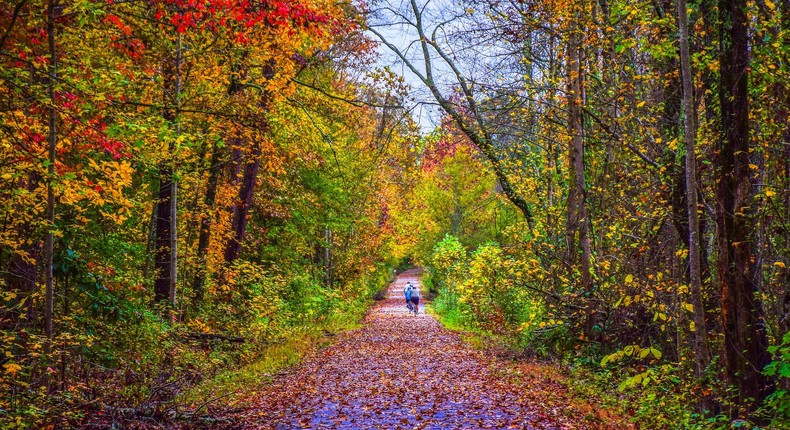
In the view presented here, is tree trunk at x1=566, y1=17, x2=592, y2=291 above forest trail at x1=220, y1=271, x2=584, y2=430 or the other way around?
above

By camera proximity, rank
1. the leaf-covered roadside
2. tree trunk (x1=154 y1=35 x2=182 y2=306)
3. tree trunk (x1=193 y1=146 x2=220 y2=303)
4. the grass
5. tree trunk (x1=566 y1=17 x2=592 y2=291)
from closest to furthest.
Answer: the leaf-covered roadside
the grass
tree trunk (x1=154 y1=35 x2=182 y2=306)
tree trunk (x1=566 y1=17 x2=592 y2=291)
tree trunk (x1=193 y1=146 x2=220 y2=303)

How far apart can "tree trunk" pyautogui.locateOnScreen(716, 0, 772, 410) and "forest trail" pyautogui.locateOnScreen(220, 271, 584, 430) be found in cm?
214

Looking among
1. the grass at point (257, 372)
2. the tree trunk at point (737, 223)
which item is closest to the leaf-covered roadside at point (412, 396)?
the grass at point (257, 372)

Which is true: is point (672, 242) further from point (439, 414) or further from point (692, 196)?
point (439, 414)

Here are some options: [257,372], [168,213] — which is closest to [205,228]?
[168,213]

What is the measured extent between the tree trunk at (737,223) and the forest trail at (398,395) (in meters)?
2.14

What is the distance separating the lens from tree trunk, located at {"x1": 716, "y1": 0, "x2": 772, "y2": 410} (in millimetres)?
6469

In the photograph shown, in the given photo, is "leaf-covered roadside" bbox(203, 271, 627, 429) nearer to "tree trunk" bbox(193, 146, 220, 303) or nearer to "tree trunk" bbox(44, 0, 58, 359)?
"tree trunk" bbox(44, 0, 58, 359)

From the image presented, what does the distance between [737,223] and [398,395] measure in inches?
233

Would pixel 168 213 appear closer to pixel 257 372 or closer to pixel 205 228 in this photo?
pixel 205 228

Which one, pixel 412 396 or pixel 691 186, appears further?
pixel 412 396

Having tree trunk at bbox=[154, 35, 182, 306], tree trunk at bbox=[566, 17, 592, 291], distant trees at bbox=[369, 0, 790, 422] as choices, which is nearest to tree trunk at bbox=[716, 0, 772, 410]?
distant trees at bbox=[369, 0, 790, 422]

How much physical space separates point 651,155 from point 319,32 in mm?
6650

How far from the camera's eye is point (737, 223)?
6.53 metres
